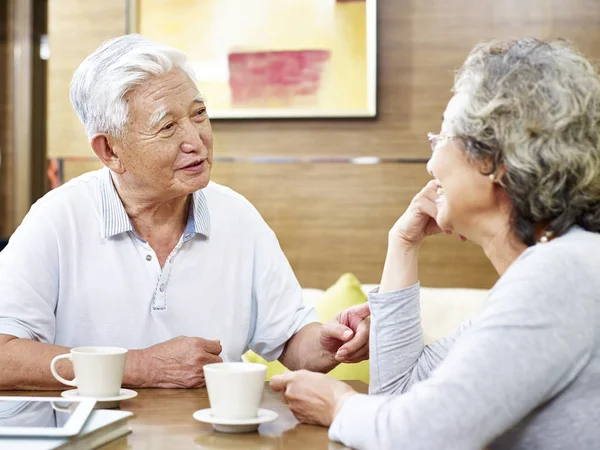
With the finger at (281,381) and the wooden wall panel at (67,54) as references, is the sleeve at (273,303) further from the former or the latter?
the wooden wall panel at (67,54)

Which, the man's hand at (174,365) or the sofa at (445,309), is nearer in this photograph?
the man's hand at (174,365)

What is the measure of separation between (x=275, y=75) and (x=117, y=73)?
5.65ft

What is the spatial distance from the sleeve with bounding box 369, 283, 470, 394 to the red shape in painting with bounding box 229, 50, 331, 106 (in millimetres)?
2103

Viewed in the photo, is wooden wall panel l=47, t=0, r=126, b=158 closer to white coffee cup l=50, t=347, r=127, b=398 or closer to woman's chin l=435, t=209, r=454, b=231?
white coffee cup l=50, t=347, r=127, b=398

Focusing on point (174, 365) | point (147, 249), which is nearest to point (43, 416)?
point (174, 365)

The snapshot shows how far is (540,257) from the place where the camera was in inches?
43.1

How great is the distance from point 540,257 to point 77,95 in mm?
1240

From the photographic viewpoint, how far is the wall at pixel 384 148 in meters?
3.43

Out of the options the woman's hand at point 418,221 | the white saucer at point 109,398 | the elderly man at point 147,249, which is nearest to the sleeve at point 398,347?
the woman's hand at point 418,221

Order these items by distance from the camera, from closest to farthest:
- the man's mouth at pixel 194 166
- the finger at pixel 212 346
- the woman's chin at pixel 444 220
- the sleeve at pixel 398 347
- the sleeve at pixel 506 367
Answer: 1. the sleeve at pixel 506 367
2. the woman's chin at pixel 444 220
3. the sleeve at pixel 398 347
4. the finger at pixel 212 346
5. the man's mouth at pixel 194 166

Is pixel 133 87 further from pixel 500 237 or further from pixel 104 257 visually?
pixel 500 237

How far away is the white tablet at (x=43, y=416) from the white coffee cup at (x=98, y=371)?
0.09 meters

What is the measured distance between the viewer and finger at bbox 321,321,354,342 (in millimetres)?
1724

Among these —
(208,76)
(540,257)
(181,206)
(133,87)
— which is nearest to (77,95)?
(133,87)
